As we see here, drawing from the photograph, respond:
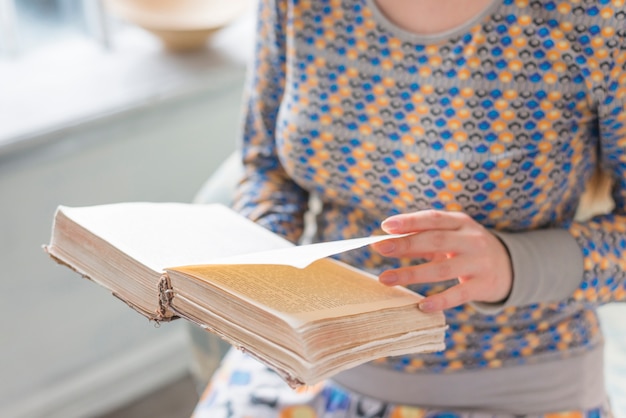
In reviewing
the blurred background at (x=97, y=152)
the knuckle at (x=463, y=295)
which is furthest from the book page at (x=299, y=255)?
the blurred background at (x=97, y=152)

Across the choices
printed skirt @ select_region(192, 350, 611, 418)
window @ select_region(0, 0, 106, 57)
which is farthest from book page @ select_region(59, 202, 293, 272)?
window @ select_region(0, 0, 106, 57)

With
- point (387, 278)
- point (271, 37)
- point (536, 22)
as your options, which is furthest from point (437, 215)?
point (271, 37)

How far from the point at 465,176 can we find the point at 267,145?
29 cm

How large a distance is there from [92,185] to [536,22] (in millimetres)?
926

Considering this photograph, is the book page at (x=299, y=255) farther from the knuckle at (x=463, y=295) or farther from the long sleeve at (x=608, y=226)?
the long sleeve at (x=608, y=226)

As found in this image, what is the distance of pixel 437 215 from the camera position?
2.44 feet

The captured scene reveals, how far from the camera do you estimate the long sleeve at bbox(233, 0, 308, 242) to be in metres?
0.95

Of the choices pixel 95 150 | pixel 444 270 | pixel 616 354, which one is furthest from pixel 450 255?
pixel 95 150

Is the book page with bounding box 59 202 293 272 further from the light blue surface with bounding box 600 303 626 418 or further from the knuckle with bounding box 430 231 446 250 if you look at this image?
the light blue surface with bounding box 600 303 626 418

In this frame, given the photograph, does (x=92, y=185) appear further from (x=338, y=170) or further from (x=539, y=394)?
(x=539, y=394)

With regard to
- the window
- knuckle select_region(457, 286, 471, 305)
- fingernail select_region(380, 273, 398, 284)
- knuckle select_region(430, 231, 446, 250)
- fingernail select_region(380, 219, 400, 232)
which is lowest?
the window

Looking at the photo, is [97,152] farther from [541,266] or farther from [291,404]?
[541,266]

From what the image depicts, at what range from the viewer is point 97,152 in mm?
1441

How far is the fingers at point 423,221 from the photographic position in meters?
0.72
